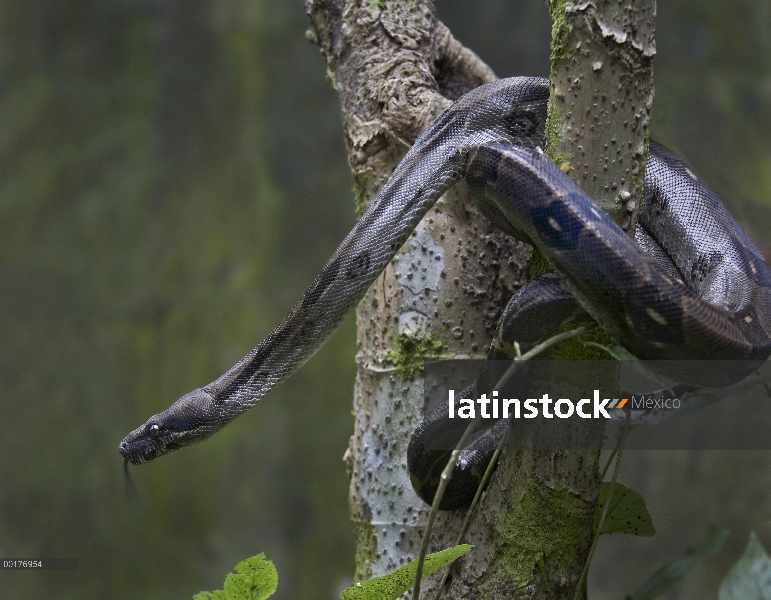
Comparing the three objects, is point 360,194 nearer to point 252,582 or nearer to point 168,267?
point 252,582

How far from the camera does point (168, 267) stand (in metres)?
4.67

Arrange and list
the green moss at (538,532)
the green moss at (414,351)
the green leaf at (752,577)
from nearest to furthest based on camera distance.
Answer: the green leaf at (752,577) < the green moss at (538,532) < the green moss at (414,351)

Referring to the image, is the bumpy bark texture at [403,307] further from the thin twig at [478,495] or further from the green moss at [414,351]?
the thin twig at [478,495]

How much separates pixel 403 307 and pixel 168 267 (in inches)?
128

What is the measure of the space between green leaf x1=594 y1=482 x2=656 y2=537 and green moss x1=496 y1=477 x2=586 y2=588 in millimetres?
92

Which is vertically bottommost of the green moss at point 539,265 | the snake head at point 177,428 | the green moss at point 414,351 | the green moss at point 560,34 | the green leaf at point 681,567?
the green leaf at point 681,567

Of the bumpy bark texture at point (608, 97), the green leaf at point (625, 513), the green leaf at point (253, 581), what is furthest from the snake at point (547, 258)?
the green leaf at point (253, 581)

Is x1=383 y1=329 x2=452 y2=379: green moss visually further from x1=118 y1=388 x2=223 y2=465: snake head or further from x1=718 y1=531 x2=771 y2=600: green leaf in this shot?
x1=718 y1=531 x2=771 y2=600: green leaf

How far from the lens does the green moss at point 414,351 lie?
1.89 metres

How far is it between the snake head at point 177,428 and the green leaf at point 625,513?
122 cm

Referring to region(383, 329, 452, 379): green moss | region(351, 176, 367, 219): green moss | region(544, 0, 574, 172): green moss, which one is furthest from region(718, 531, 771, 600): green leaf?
region(351, 176, 367, 219): green moss

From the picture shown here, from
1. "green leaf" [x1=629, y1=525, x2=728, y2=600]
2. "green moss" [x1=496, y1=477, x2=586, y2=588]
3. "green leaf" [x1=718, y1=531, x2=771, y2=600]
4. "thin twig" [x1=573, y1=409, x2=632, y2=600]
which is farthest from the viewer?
"green moss" [x1=496, y1=477, x2=586, y2=588]

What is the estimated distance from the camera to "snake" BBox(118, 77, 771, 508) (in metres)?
1.23

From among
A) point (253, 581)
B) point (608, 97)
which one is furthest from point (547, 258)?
point (253, 581)
